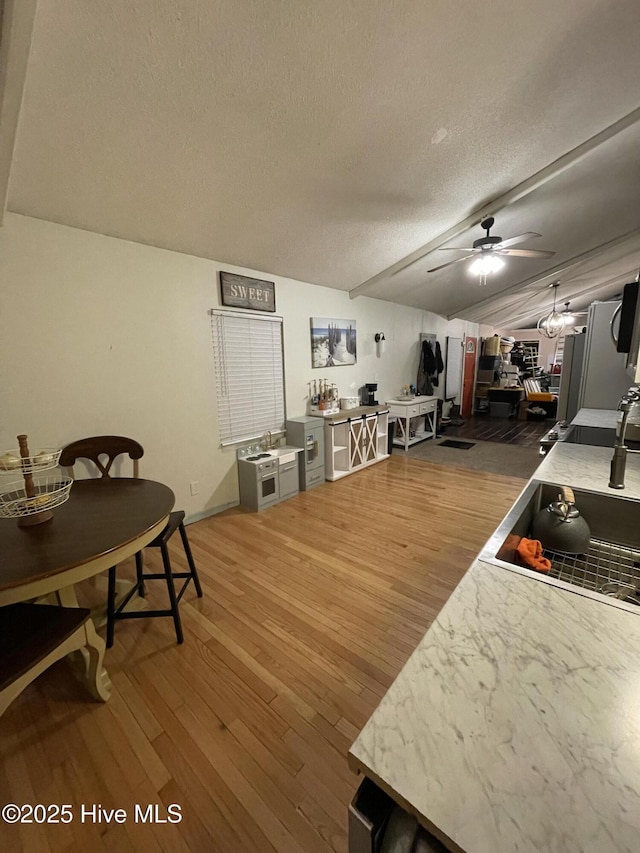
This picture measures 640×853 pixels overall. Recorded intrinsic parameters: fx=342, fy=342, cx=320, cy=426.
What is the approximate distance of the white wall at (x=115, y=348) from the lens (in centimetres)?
207

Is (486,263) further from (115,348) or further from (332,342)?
(115,348)

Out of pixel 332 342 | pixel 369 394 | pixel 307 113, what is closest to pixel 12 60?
pixel 307 113

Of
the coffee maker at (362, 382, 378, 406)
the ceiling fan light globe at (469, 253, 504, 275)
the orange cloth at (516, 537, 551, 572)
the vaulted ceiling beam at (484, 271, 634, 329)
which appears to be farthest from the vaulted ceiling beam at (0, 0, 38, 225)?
the vaulted ceiling beam at (484, 271, 634, 329)

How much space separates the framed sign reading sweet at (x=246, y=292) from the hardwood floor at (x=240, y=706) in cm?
215

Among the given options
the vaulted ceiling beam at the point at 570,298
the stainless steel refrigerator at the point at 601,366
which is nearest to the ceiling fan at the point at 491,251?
the stainless steel refrigerator at the point at 601,366

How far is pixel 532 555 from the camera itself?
110cm

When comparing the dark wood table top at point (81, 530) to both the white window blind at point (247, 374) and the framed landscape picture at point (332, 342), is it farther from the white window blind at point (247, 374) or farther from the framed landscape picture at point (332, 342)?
the framed landscape picture at point (332, 342)

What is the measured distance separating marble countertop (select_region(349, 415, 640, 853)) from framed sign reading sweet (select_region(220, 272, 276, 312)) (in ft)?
9.90

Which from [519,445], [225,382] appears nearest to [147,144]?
[225,382]

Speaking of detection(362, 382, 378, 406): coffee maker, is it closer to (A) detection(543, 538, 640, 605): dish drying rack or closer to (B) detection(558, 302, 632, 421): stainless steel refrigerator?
(B) detection(558, 302, 632, 421): stainless steel refrigerator

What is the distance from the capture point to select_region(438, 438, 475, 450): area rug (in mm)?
5373

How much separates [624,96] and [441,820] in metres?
3.31

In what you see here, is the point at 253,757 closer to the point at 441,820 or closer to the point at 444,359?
the point at 441,820

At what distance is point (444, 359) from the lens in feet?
23.0
